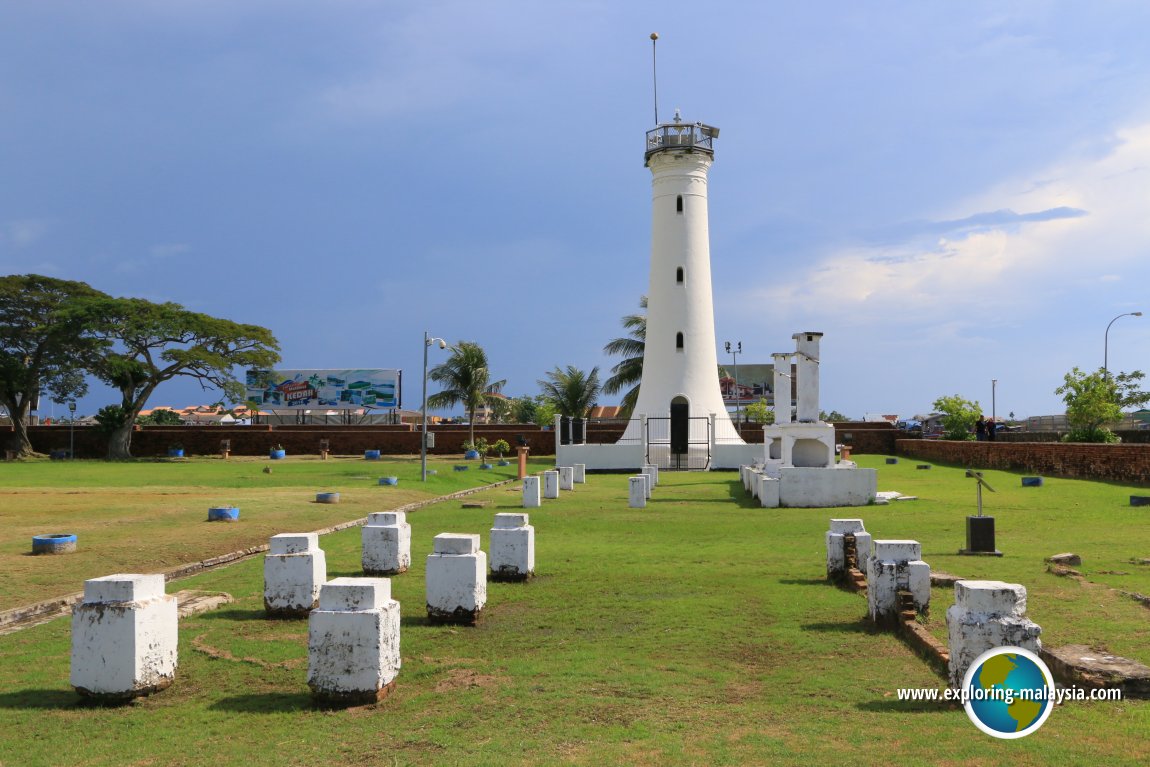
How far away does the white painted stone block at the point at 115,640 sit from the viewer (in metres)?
5.82

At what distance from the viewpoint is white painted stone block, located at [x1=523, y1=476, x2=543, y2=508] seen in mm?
19078

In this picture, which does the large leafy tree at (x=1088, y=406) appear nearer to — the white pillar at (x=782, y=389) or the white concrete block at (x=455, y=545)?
the white pillar at (x=782, y=389)

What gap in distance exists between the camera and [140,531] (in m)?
14.7

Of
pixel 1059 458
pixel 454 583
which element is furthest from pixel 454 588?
pixel 1059 458

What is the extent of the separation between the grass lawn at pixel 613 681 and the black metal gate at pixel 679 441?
24.5 meters

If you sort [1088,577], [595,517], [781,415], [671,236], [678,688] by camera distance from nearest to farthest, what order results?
[678,688] < [1088,577] < [595,517] < [781,415] < [671,236]

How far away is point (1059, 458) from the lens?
27641 mm

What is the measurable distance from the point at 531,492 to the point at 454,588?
11210 millimetres

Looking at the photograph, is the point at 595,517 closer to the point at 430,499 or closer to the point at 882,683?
the point at 430,499

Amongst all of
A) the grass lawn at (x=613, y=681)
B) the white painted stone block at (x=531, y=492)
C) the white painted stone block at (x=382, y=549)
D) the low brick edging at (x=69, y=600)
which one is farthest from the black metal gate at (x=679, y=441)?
the white painted stone block at (x=382, y=549)

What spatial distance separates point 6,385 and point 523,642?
44.9 metres

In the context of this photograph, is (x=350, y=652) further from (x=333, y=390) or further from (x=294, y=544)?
(x=333, y=390)

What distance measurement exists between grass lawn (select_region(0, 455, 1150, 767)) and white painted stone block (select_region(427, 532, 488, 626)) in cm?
16

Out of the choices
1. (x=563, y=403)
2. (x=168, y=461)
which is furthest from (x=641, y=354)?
(x=168, y=461)
